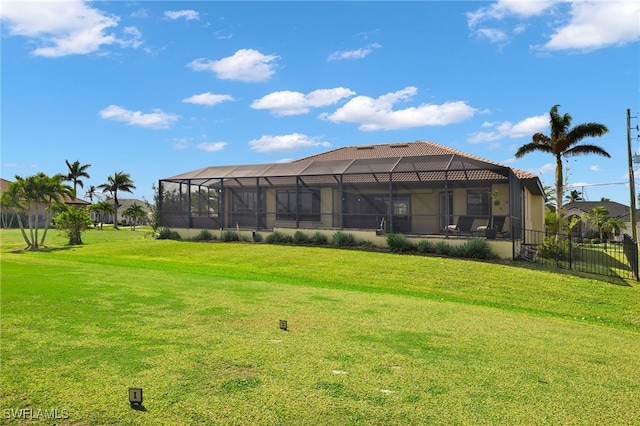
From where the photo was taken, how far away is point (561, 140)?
74.1 ft

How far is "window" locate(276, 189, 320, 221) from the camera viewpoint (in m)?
24.8

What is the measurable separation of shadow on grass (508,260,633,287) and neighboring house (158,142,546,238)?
12.9 feet

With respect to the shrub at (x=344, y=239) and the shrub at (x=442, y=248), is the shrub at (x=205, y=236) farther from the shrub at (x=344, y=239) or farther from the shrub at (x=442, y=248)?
the shrub at (x=442, y=248)

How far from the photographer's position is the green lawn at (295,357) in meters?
3.71

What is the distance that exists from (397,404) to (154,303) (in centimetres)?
514

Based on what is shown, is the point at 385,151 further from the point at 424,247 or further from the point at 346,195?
the point at 424,247

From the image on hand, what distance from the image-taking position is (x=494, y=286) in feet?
42.4

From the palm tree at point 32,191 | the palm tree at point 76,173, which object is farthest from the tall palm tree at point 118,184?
the palm tree at point 32,191

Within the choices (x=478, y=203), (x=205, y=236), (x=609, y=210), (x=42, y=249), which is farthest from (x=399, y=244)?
(x=609, y=210)

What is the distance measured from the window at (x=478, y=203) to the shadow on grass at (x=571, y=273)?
18.9 feet

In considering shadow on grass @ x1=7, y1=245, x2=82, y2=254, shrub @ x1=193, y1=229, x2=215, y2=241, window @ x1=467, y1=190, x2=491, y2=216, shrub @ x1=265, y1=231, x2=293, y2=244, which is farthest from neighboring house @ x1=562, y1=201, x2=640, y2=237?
shadow on grass @ x1=7, y1=245, x2=82, y2=254

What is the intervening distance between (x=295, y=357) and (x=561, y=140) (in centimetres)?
2192

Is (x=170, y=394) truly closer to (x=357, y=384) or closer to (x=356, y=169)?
(x=357, y=384)

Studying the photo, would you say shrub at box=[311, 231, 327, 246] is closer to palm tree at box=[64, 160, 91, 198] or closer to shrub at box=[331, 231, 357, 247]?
shrub at box=[331, 231, 357, 247]
